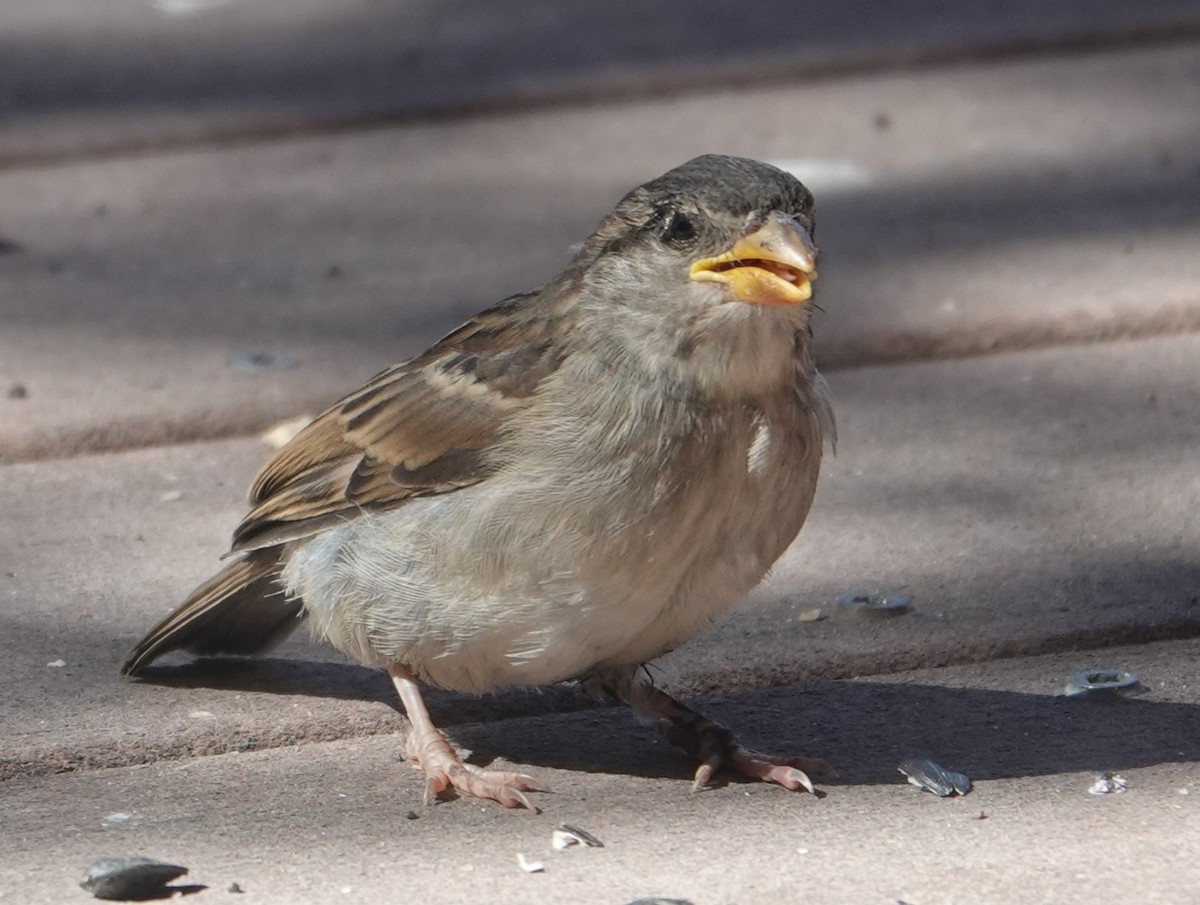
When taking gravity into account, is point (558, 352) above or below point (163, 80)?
below

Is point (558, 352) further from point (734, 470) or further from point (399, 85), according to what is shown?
point (399, 85)

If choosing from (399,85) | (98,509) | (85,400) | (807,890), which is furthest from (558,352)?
(399,85)

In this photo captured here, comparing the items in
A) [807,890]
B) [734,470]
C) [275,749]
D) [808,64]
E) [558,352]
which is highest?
[808,64]

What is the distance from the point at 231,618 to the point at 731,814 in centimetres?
116

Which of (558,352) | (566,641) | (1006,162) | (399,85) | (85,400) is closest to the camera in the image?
(566,641)

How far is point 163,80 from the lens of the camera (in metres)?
8.19

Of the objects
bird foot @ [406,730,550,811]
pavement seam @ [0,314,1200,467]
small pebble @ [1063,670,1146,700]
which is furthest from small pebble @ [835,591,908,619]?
pavement seam @ [0,314,1200,467]

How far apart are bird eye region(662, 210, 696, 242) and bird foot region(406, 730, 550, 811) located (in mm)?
973

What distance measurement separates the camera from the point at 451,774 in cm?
367

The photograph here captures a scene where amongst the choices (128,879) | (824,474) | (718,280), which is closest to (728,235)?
(718,280)

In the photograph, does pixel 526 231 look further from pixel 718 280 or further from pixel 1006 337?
pixel 718 280

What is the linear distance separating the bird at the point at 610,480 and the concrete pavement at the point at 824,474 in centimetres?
20

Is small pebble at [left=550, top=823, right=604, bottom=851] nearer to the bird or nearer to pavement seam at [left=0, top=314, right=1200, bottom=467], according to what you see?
the bird

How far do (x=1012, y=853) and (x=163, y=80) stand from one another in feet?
18.9
